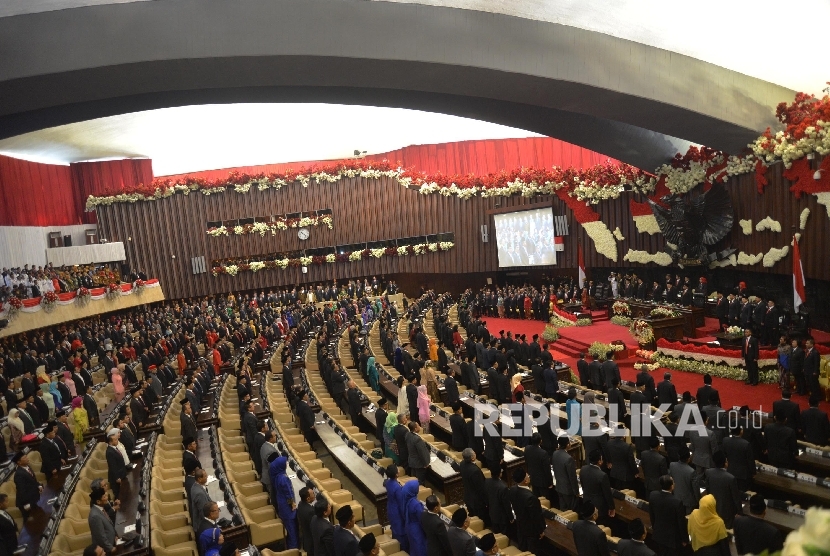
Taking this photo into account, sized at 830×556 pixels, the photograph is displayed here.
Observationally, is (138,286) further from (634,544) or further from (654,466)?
(634,544)

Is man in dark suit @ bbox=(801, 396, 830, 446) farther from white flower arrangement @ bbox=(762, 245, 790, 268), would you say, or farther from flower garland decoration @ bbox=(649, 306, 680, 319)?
flower garland decoration @ bbox=(649, 306, 680, 319)

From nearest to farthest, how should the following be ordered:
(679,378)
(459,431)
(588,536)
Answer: (588,536) < (459,431) < (679,378)

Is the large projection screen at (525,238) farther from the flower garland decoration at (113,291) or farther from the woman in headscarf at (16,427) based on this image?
the woman in headscarf at (16,427)

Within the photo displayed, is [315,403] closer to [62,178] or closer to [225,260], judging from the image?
[225,260]

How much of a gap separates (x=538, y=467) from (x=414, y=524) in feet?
6.24

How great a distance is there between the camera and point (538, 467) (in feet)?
23.6

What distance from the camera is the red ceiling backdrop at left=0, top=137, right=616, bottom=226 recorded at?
23.2 metres

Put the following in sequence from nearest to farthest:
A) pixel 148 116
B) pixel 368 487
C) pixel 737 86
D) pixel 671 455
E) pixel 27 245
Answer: pixel 671 455
pixel 368 487
pixel 737 86
pixel 148 116
pixel 27 245

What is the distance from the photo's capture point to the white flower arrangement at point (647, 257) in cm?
1731

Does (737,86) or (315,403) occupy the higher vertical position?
(737,86)

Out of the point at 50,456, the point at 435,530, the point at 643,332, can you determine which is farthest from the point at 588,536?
the point at 643,332

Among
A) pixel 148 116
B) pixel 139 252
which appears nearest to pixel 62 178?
pixel 139 252

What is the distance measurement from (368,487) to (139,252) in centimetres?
2348

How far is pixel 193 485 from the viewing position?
6438 mm
